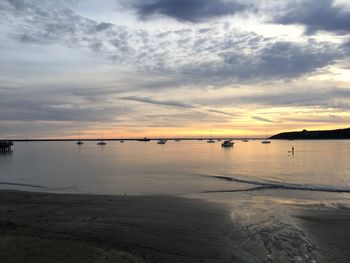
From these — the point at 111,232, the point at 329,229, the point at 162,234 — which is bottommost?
the point at 329,229

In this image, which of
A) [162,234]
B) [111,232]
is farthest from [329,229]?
[111,232]

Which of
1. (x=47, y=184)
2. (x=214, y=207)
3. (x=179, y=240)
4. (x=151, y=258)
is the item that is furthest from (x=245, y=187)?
(x=151, y=258)

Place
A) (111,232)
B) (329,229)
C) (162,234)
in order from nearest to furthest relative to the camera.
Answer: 1. (111,232)
2. (162,234)
3. (329,229)

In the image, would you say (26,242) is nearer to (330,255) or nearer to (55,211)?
(55,211)

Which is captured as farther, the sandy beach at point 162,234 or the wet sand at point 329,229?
the wet sand at point 329,229

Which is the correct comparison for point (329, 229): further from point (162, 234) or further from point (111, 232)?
point (111, 232)

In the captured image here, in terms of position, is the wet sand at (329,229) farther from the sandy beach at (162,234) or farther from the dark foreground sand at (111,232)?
the dark foreground sand at (111,232)

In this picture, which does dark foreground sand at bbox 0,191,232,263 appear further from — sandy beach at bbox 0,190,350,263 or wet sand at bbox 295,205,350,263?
wet sand at bbox 295,205,350,263

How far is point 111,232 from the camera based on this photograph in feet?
36.5

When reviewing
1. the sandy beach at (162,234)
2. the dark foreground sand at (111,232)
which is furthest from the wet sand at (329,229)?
the dark foreground sand at (111,232)

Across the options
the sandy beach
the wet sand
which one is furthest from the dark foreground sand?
the wet sand

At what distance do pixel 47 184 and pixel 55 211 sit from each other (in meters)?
16.4

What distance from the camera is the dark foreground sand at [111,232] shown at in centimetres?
875

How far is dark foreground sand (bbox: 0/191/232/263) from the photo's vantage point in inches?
344
